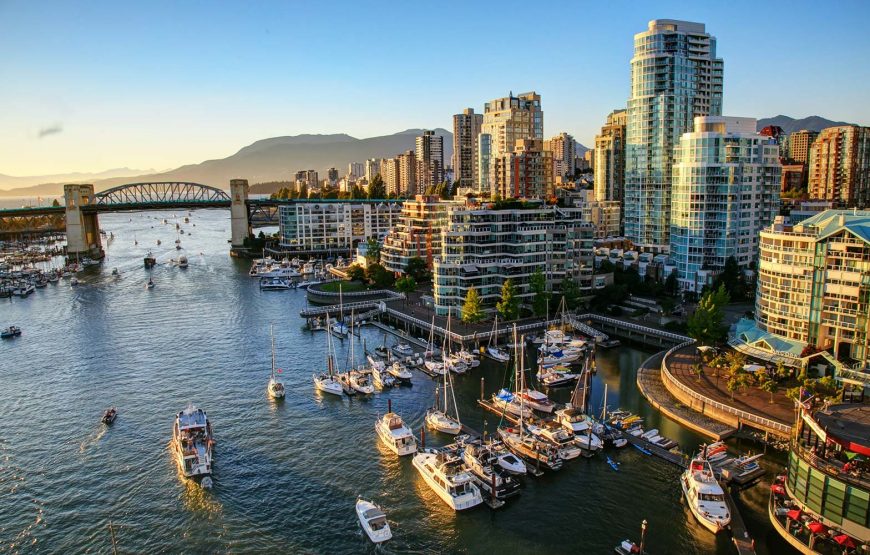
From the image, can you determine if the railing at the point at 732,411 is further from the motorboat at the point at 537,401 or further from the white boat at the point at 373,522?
the white boat at the point at 373,522

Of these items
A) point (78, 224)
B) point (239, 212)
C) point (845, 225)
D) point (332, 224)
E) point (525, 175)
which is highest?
point (525, 175)

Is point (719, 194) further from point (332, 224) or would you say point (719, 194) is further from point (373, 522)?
point (332, 224)

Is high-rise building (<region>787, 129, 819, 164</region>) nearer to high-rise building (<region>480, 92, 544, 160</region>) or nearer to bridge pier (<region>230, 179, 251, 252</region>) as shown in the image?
high-rise building (<region>480, 92, 544, 160</region>)

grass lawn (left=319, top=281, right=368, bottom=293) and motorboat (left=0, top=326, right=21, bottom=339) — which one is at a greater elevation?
grass lawn (left=319, top=281, right=368, bottom=293)

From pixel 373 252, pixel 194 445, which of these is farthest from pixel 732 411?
pixel 373 252

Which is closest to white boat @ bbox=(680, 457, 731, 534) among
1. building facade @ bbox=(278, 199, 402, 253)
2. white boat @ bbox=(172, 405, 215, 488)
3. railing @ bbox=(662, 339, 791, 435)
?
railing @ bbox=(662, 339, 791, 435)

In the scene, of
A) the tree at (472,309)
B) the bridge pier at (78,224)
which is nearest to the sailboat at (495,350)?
the tree at (472,309)
